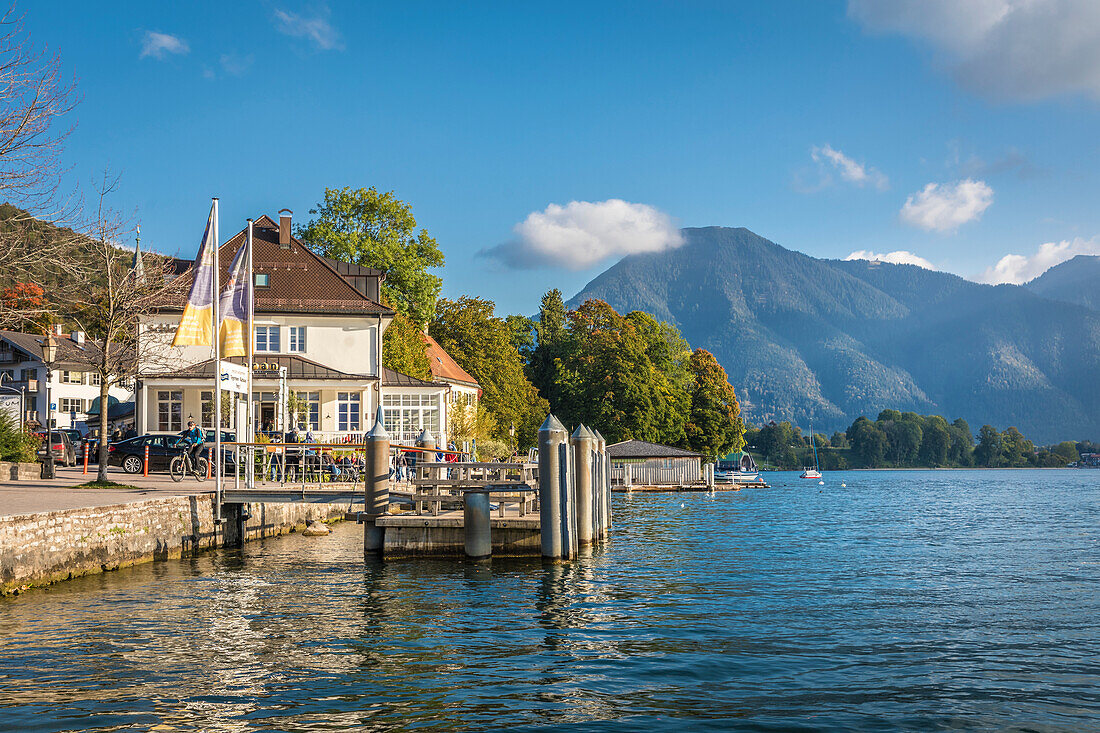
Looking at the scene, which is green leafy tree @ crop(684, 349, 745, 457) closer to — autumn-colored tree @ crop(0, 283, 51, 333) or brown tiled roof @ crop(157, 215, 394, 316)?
brown tiled roof @ crop(157, 215, 394, 316)

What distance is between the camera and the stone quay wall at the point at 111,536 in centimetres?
1562

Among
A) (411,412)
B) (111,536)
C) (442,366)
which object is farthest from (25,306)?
(442,366)

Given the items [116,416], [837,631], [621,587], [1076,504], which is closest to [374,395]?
[116,416]

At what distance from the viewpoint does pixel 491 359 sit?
72500mm

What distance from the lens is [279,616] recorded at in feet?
47.8

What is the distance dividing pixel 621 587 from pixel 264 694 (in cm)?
889

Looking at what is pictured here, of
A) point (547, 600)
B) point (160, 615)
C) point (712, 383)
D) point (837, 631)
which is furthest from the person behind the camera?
point (712, 383)

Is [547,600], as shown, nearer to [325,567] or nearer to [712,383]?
[325,567]

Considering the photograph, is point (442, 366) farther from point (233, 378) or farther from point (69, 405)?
point (233, 378)

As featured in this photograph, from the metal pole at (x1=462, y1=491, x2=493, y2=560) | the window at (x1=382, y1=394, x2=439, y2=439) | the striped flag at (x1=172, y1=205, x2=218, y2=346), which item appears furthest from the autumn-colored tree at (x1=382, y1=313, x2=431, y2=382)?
the metal pole at (x1=462, y1=491, x2=493, y2=560)

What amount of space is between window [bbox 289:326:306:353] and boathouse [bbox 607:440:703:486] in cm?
2598

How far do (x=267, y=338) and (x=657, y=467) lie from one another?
3330 cm

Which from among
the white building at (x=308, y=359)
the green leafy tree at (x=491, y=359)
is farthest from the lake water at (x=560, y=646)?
the green leafy tree at (x=491, y=359)

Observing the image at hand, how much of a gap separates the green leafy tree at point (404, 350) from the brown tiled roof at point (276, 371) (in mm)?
7422
